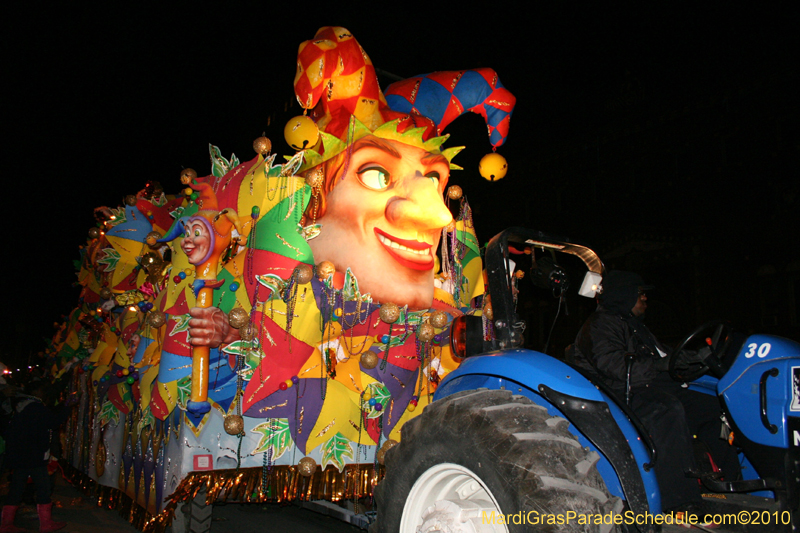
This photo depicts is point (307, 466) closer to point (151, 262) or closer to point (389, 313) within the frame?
point (389, 313)

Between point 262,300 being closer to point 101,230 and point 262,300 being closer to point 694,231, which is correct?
point 101,230

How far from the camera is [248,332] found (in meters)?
4.10

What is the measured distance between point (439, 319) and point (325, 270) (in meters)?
1.04

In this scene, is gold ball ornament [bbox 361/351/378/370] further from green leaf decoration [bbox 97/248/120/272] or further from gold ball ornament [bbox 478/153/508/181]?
green leaf decoration [bbox 97/248/120/272]

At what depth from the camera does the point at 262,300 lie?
13.9ft

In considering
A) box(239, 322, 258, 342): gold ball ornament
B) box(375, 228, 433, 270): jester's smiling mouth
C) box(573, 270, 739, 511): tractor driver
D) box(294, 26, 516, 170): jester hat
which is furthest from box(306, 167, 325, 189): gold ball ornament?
box(573, 270, 739, 511): tractor driver

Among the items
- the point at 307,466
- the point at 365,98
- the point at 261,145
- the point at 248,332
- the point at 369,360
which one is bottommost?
the point at 307,466

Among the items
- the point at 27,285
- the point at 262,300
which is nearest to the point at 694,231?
the point at 262,300

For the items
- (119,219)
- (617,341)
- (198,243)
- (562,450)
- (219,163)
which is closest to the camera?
(562,450)

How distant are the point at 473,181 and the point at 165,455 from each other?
14.1m

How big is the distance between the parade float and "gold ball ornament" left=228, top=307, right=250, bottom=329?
15 millimetres

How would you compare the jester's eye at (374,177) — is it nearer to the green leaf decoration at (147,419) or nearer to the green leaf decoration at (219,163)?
the green leaf decoration at (219,163)

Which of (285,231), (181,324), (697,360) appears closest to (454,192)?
(285,231)

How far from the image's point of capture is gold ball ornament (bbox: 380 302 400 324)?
4328 millimetres
